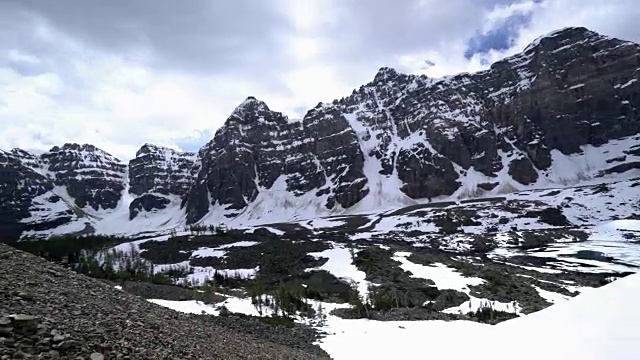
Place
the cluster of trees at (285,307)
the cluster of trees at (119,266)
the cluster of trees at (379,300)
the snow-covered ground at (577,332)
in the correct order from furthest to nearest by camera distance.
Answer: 1. the cluster of trees at (119,266)
2. the cluster of trees at (379,300)
3. the cluster of trees at (285,307)
4. the snow-covered ground at (577,332)

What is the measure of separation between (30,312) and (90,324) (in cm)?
147

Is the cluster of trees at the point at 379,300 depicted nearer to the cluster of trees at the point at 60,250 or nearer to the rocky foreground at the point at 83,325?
the rocky foreground at the point at 83,325

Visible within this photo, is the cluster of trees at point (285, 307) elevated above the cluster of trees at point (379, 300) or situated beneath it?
elevated above

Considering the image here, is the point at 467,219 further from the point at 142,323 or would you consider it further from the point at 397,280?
the point at 142,323

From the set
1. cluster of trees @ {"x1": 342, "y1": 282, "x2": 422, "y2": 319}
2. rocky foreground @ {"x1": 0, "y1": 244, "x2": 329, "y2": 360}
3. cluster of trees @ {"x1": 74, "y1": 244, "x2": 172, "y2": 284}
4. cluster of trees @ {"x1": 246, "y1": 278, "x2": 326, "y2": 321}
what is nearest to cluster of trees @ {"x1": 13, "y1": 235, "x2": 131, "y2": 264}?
cluster of trees @ {"x1": 74, "y1": 244, "x2": 172, "y2": 284}

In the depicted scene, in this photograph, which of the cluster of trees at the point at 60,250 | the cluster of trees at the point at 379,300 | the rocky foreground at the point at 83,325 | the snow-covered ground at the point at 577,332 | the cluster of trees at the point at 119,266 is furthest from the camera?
the cluster of trees at the point at 60,250

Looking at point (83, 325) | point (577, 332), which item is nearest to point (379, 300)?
point (577, 332)

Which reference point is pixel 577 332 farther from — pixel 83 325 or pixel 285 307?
pixel 285 307

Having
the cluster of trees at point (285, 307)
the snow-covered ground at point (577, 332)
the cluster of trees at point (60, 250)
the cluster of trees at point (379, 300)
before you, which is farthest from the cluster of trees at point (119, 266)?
the snow-covered ground at point (577, 332)

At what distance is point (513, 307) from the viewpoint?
55688mm

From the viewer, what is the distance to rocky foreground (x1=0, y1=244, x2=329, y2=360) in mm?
9664

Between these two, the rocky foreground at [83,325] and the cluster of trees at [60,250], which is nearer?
the rocky foreground at [83,325]

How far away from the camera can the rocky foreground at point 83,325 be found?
9.66 m

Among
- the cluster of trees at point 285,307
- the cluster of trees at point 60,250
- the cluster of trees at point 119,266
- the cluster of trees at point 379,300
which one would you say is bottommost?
the cluster of trees at point 379,300
